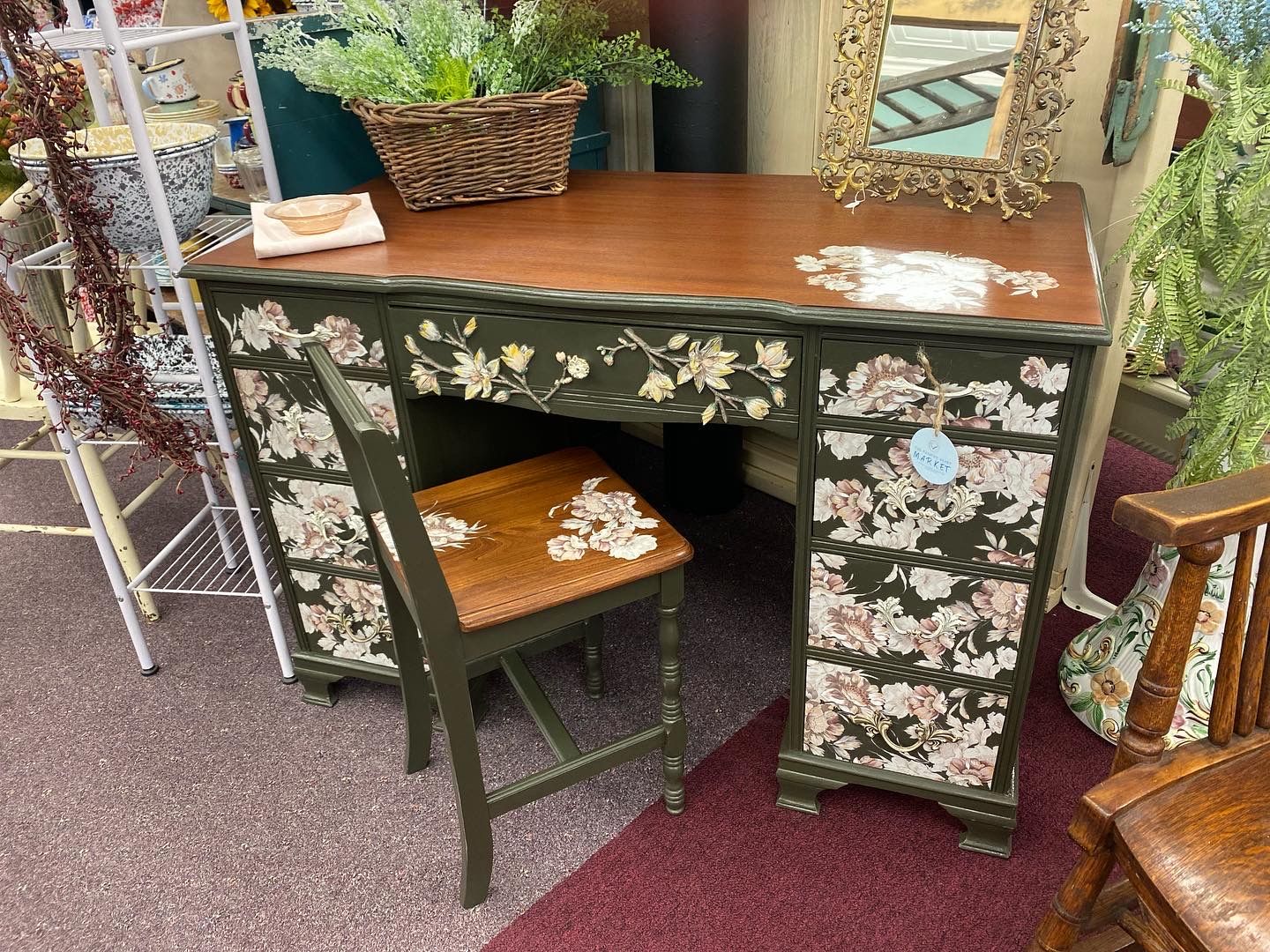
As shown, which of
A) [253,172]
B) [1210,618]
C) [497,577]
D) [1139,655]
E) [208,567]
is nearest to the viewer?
[497,577]

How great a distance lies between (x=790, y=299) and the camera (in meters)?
1.29

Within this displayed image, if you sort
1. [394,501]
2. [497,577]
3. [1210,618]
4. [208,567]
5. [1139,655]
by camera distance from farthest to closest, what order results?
[208,567]
[1139,655]
[1210,618]
[497,577]
[394,501]

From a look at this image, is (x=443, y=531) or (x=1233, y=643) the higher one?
(x=1233, y=643)

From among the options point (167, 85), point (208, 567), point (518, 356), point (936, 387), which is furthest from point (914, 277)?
point (167, 85)

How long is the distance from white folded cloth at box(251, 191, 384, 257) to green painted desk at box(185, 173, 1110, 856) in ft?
0.09

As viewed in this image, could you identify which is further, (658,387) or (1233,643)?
(658,387)

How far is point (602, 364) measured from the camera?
1423mm

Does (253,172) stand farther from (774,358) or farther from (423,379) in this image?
(774,358)

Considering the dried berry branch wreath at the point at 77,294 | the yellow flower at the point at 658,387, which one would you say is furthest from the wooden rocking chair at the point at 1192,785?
the dried berry branch wreath at the point at 77,294

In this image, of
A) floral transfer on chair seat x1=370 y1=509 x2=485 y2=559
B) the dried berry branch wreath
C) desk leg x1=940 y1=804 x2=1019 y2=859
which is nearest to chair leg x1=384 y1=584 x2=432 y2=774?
floral transfer on chair seat x1=370 y1=509 x2=485 y2=559

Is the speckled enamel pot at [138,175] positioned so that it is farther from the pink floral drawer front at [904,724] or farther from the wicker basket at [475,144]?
the pink floral drawer front at [904,724]

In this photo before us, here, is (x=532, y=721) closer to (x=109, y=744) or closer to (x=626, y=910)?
(x=626, y=910)

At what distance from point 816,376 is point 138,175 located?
1.24 meters

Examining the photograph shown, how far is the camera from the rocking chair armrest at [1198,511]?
95 centimetres
